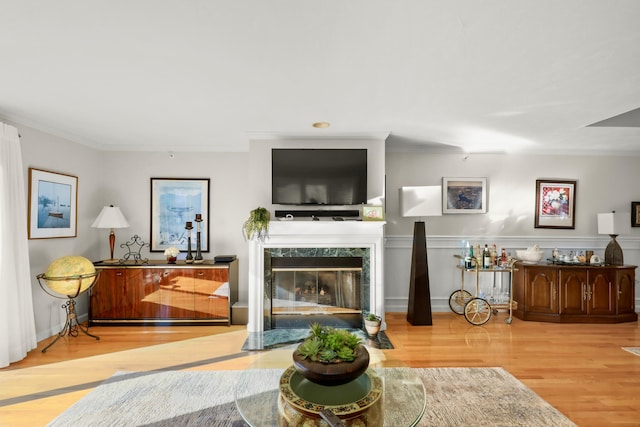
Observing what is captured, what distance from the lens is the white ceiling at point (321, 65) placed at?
1.85 m

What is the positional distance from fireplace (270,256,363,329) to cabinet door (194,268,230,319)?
628 millimetres

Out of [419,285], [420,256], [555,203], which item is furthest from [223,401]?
[555,203]

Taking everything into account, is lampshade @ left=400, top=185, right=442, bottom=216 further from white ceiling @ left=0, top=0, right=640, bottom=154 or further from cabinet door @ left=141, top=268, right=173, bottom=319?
cabinet door @ left=141, top=268, right=173, bottom=319

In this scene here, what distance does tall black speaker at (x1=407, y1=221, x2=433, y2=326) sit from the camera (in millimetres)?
4695

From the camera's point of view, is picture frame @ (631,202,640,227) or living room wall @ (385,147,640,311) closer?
living room wall @ (385,147,640,311)

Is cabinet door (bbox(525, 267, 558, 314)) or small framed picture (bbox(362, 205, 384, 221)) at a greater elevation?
small framed picture (bbox(362, 205, 384, 221))

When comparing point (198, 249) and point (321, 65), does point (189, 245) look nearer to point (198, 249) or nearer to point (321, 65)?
point (198, 249)

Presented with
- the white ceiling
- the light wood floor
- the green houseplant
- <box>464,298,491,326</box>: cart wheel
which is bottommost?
the light wood floor

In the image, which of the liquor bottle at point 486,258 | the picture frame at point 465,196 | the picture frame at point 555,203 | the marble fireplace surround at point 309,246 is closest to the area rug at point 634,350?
the liquor bottle at point 486,258

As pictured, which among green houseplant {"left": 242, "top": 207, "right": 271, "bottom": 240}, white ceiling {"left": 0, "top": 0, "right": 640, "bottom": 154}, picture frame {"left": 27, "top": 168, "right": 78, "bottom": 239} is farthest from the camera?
green houseplant {"left": 242, "top": 207, "right": 271, "bottom": 240}

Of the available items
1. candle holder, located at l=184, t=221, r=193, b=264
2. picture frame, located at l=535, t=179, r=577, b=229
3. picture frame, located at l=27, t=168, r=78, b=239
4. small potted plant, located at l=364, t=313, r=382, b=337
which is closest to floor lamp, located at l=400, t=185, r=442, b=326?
small potted plant, located at l=364, t=313, r=382, b=337

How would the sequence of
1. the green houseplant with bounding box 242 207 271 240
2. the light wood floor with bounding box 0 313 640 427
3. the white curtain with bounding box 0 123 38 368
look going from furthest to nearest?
the green houseplant with bounding box 242 207 271 240
the white curtain with bounding box 0 123 38 368
the light wood floor with bounding box 0 313 640 427

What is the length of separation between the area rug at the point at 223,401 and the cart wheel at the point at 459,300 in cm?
186

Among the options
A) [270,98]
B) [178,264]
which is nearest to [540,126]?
[270,98]
